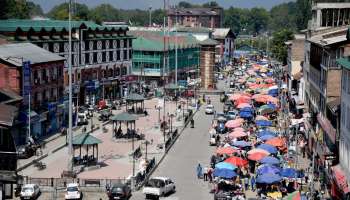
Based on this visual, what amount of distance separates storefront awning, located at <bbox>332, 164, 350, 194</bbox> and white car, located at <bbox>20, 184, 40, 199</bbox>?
60.7ft

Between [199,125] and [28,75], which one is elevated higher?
[28,75]

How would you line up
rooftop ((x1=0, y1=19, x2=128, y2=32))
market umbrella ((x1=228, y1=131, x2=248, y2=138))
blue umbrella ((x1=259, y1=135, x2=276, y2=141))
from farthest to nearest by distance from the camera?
rooftop ((x1=0, y1=19, x2=128, y2=32))
market umbrella ((x1=228, y1=131, x2=248, y2=138))
blue umbrella ((x1=259, y1=135, x2=276, y2=141))

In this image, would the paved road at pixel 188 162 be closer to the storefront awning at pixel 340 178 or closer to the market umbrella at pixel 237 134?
the market umbrella at pixel 237 134

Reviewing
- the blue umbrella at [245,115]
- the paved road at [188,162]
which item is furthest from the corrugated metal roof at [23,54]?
the blue umbrella at [245,115]

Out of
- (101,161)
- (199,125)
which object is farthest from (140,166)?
(199,125)

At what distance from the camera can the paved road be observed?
46.1m

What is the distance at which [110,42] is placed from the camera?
Answer: 330 ft

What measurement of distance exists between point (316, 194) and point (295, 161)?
1079 cm

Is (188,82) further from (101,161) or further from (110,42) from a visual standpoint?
(101,161)

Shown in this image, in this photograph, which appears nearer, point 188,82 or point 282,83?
point 282,83

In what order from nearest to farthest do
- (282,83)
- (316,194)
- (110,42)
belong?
(316,194) < (110,42) < (282,83)

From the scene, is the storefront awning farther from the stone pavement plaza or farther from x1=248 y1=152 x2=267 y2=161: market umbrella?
the stone pavement plaza

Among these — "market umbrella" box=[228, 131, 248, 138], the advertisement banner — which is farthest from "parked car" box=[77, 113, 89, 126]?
"market umbrella" box=[228, 131, 248, 138]

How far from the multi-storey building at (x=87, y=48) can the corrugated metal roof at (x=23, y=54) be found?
4.35m
